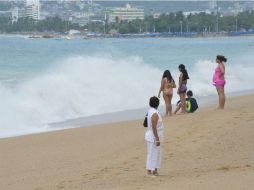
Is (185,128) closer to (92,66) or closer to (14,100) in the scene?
(14,100)

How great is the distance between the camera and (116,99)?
2298cm

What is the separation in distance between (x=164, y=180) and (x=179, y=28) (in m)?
183

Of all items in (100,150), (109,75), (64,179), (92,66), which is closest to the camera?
(64,179)

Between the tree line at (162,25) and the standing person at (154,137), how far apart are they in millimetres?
179630

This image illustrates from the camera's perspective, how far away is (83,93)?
77.8 feet

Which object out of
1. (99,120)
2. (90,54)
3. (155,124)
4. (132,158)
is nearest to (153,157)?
(155,124)

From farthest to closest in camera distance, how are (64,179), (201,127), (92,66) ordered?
(92,66) < (201,127) < (64,179)

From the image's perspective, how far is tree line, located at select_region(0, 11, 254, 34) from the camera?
189250mm

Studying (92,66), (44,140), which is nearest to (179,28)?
(92,66)

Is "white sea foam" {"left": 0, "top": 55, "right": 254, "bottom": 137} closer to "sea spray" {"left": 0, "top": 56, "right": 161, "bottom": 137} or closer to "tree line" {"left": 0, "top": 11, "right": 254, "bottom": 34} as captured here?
"sea spray" {"left": 0, "top": 56, "right": 161, "bottom": 137}

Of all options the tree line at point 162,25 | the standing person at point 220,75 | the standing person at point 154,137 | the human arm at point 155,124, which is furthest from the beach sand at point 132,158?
the tree line at point 162,25

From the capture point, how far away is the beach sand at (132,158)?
845cm

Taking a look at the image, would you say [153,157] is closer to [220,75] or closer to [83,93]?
[220,75]

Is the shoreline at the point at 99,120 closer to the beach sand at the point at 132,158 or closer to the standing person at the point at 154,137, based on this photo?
the beach sand at the point at 132,158
